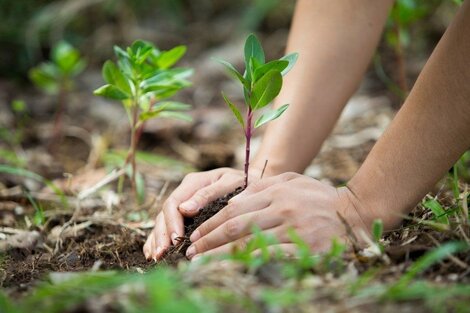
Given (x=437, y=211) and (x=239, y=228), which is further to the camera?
(x=437, y=211)

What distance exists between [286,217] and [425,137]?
0.36 meters

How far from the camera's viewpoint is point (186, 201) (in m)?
1.80

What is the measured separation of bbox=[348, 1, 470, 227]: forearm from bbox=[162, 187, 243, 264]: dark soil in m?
0.34

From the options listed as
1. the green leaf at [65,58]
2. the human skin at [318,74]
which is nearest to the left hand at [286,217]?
the human skin at [318,74]

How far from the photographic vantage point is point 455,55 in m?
1.48

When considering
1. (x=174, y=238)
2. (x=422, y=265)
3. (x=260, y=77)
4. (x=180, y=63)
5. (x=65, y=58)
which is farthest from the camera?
(x=180, y=63)

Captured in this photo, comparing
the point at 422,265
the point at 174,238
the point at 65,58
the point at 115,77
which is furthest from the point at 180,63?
the point at 422,265

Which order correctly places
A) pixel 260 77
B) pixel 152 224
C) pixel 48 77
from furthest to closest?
pixel 48 77
pixel 152 224
pixel 260 77

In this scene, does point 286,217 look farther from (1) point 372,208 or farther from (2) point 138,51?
(2) point 138,51

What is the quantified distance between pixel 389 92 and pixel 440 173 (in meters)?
2.22

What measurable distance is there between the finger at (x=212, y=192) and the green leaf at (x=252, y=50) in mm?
353

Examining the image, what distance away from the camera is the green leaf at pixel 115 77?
1.99m

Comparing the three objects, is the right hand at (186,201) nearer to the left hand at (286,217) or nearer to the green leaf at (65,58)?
the left hand at (286,217)

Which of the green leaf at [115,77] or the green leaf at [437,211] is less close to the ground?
the green leaf at [115,77]
